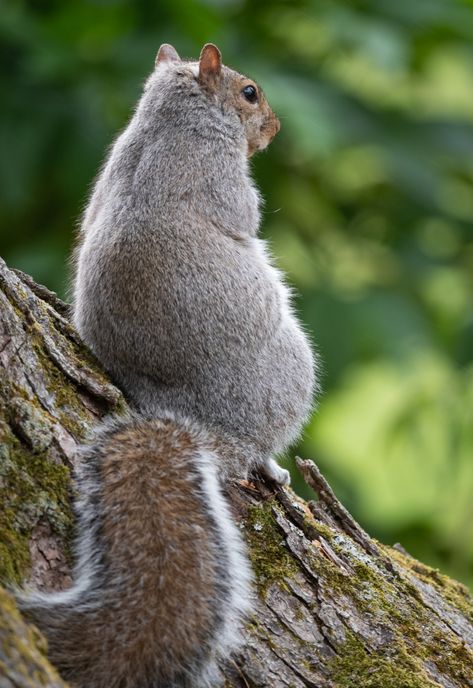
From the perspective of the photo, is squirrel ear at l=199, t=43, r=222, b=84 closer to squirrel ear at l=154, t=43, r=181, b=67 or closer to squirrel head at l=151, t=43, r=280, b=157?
squirrel head at l=151, t=43, r=280, b=157

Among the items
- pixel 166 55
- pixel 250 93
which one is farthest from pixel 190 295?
pixel 166 55

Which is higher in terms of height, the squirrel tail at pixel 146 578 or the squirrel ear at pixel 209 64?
the squirrel ear at pixel 209 64

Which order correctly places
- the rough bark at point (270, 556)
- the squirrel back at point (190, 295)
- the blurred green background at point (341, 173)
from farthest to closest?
the blurred green background at point (341, 173), the squirrel back at point (190, 295), the rough bark at point (270, 556)

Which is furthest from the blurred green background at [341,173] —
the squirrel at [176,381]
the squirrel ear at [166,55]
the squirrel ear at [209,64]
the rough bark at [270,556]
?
the rough bark at [270,556]

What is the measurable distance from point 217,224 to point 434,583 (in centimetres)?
128

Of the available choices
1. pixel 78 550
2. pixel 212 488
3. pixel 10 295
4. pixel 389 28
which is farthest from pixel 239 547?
pixel 389 28

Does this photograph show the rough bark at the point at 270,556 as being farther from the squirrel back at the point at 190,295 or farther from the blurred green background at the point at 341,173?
the blurred green background at the point at 341,173

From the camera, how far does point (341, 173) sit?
5.81 metres

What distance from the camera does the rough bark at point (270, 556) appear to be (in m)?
2.51

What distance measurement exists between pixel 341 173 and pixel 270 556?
3.37 m

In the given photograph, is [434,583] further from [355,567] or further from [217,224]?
[217,224]

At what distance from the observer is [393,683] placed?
2648mm

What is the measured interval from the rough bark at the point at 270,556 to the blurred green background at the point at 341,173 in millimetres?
1738

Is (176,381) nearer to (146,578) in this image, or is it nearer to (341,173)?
(146,578)
